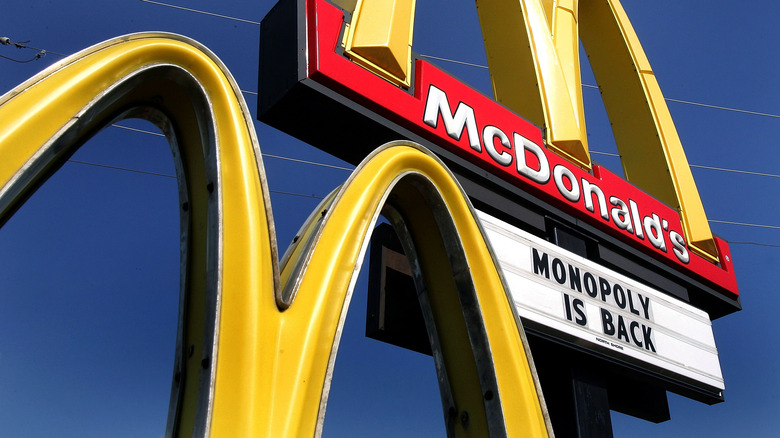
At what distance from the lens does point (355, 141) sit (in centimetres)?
502

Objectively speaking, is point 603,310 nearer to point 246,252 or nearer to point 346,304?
point 346,304

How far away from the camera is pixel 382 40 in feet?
16.8

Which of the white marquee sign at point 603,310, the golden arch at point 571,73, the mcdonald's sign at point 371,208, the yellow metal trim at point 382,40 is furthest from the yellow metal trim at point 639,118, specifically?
the yellow metal trim at point 382,40

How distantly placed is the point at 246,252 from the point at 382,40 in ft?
9.60

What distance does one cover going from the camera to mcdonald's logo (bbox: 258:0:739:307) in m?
4.77

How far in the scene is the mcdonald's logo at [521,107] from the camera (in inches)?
188

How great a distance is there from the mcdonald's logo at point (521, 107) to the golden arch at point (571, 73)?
0.01 m

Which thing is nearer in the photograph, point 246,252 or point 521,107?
point 246,252

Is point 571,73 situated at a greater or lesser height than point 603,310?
greater

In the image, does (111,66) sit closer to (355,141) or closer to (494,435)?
(494,435)

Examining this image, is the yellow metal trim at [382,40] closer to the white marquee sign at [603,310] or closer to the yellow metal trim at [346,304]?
the white marquee sign at [603,310]

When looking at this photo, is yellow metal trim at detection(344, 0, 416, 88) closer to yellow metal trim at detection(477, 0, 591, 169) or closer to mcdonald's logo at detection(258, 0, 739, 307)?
mcdonald's logo at detection(258, 0, 739, 307)

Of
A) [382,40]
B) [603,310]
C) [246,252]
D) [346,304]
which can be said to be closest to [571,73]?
[603,310]

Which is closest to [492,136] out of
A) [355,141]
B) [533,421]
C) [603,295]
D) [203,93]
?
[355,141]
